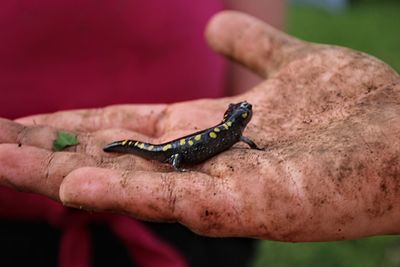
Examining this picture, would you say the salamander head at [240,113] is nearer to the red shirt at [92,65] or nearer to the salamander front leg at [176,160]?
the salamander front leg at [176,160]

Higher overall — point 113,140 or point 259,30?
point 259,30

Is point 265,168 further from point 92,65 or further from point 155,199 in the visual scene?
point 92,65

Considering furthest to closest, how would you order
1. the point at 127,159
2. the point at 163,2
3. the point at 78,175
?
the point at 163,2 → the point at 127,159 → the point at 78,175

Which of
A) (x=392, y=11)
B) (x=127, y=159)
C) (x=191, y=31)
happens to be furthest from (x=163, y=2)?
(x=392, y=11)

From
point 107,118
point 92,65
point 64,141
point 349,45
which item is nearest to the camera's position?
point 64,141

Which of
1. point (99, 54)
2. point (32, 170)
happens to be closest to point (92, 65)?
point (99, 54)

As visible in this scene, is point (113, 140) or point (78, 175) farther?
point (113, 140)

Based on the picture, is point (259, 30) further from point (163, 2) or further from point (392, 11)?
point (392, 11)
